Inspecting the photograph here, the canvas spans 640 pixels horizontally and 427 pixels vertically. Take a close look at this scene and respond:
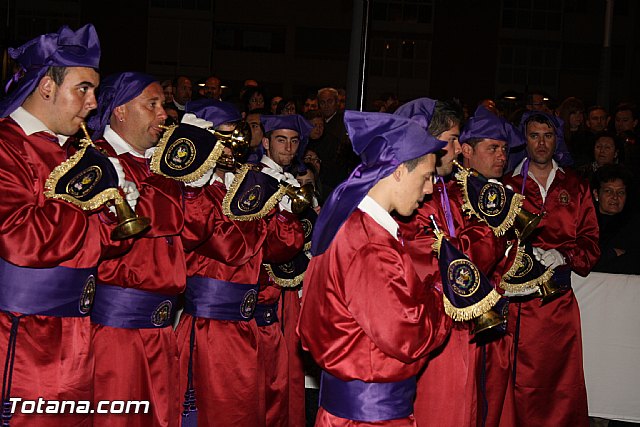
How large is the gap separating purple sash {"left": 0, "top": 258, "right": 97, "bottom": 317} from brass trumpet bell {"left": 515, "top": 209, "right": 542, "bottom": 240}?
8.50 feet

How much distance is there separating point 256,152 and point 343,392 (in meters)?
3.45

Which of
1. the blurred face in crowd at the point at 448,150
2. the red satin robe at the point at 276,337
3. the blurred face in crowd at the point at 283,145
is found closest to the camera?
the blurred face in crowd at the point at 448,150

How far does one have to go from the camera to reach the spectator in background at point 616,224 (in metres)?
7.52

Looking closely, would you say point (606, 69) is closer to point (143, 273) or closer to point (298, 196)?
point (298, 196)

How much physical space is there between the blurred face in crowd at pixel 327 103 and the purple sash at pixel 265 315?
482 centimetres

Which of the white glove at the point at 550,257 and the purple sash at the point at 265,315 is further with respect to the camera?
the white glove at the point at 550,257

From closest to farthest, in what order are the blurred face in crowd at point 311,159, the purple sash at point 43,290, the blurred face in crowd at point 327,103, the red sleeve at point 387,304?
the red sleeve at point 387,304 < the purple sash at point 43,290 < the blurred face in crowd at point 311,159 < the blurred face in crowd at point 327,103

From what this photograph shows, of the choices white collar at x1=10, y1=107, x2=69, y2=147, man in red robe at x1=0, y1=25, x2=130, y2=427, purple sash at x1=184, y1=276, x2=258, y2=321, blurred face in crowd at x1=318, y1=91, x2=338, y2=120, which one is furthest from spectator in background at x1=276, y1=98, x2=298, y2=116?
white collar at x1=10, y1=107, x2=69, y2=147

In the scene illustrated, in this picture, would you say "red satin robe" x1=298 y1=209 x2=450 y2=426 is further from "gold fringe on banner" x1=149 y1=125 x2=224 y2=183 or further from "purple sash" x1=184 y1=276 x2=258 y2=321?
"purple sash" x1=184 y1=276 x2=258 y2=321

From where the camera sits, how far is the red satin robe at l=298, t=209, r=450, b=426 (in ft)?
11.8

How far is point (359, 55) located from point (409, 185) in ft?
11.2

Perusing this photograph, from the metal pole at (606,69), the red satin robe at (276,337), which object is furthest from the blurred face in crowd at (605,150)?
the metal pole at (606,69)

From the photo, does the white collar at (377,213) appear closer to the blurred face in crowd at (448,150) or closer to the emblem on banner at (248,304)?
the blurred face in crowd at (448,150)

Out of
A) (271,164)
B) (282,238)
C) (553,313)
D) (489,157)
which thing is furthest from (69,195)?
(553,313)
